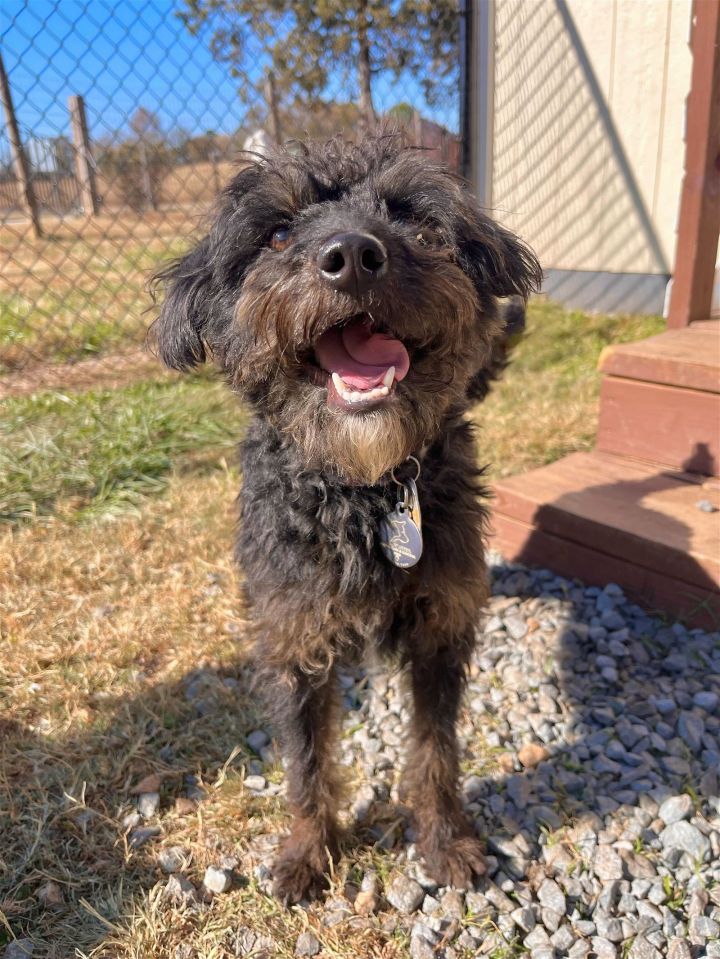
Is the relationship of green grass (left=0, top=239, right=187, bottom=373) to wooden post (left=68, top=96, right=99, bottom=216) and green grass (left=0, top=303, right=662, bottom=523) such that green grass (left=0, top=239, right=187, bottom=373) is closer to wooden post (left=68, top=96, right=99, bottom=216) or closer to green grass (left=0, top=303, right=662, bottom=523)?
wooden post (left=68, top=96, right=99, bottom=216)

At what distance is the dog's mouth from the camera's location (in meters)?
1.70

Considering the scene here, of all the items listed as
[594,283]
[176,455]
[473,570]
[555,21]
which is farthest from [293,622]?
[555,21]

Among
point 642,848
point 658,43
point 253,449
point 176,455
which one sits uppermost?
point 658,43

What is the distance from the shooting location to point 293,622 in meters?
1.90

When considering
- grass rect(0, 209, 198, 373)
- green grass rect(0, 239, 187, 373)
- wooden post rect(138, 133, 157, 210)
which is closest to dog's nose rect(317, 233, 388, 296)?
green grass rect(0, 239, 187, 373)

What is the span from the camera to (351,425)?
1.67m

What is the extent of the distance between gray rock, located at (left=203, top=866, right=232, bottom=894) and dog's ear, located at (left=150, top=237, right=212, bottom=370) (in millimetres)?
1371

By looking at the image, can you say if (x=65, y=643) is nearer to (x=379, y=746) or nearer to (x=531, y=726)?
(x=379, y=746)

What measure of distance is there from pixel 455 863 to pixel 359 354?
4.57ft

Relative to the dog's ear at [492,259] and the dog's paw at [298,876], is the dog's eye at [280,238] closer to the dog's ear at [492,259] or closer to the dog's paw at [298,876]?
the dog's ear at [492,259]

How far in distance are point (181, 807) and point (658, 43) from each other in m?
6.04

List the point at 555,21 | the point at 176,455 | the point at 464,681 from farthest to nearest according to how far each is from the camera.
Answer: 1. the point at 555,21
2. the point at 176,455
3. the point at 464,681

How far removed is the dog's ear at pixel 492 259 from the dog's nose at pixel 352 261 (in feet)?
1.46

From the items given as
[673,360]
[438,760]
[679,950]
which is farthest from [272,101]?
[679,950]
